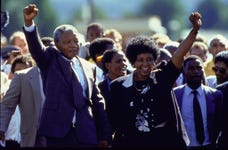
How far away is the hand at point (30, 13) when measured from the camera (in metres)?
12.7

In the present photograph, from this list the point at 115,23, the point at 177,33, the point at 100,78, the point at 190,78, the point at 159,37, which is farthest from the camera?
the point at 177,33

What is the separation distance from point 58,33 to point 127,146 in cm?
149

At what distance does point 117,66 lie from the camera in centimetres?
1476

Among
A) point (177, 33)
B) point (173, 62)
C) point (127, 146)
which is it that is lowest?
point (177, 33)

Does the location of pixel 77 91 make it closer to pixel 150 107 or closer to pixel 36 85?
pixel 36 85

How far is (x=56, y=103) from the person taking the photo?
12930 mm

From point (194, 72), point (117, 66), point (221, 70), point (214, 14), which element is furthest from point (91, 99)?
Result: point (214, 14)

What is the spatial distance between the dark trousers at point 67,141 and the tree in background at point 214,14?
122 meters

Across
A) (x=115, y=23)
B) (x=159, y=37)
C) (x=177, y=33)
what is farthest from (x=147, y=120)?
(x=177, y=33)

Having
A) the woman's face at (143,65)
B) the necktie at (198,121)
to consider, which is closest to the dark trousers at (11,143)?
the necktie at (198,121)

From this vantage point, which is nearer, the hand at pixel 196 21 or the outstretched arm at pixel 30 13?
the hand at pixel 196 21

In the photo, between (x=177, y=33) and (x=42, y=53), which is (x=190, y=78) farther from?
(x=177, y=33)

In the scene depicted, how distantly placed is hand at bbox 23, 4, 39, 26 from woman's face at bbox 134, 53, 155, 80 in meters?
1.26

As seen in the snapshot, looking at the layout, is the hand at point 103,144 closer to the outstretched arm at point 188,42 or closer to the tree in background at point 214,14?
the outstretched arm at point 188,42
